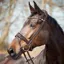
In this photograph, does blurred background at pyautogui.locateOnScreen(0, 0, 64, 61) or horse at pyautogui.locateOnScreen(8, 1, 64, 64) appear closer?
horse at pyautogui.locateOnScreen(8, 1, 64, 64)

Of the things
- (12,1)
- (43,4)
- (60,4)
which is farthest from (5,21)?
(60,4)

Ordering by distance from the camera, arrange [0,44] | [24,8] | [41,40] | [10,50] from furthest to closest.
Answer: [24,8]
[0,44]
[41,40]
[10,50]

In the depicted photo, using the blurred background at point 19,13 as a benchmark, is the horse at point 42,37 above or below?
above

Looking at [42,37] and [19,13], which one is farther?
[19,13]

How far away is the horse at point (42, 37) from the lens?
7.15 feet

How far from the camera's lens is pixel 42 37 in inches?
88.5

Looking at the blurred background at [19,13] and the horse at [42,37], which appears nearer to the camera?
the horse at [42,37]

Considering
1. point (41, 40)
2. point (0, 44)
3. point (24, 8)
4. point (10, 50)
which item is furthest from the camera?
point (24, 8)

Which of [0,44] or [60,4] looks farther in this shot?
[60,4]

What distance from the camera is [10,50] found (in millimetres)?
2107

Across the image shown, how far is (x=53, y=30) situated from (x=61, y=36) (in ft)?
0.35

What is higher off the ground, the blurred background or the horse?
the horse

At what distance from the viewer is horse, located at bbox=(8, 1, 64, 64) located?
85.8 inches

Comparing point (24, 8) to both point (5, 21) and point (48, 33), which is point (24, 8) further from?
point (48, 33)
